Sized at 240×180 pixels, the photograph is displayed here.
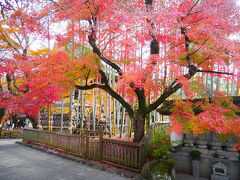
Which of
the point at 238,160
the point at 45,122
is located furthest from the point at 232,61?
the point at 45,122

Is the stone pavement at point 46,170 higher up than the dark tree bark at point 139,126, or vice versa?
the dark tree bark at point 139,126

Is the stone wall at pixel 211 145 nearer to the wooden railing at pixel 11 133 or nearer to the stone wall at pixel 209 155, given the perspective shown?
the stone wall at pixel 209 155

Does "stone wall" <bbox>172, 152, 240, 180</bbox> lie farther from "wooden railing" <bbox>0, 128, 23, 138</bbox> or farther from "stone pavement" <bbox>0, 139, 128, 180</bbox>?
"wooden railing" <bbox>0, 128, 23, 138</bbox>

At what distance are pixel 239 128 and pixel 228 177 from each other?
1777 millimetres

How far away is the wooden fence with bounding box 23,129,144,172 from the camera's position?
5.78 metres

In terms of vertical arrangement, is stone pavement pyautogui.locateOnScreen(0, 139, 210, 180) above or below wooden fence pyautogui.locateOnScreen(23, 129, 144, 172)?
below

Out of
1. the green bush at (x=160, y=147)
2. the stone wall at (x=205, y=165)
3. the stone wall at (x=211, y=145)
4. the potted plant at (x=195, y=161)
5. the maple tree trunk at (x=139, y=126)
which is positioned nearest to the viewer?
the stone wall at (x=205, y=165)

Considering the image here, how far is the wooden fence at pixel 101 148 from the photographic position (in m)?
5.78

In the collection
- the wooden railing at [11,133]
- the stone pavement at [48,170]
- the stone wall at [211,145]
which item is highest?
the stone wall at [211,145]

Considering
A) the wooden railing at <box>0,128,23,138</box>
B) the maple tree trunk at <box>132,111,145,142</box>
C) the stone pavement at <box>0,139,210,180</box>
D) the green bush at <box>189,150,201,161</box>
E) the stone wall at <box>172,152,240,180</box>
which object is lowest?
the wooden railing at <box>0,128,23,138</box>

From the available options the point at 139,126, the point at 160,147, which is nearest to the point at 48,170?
the point at 139,126

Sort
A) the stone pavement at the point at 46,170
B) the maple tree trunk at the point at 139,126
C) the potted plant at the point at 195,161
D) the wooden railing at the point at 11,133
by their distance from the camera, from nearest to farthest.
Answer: the stone pavement at the point at 46,170
the potted plant at the point at 195,161
the maple tree trunk at the point at 139,126
the wooden railing at the point at 11,133

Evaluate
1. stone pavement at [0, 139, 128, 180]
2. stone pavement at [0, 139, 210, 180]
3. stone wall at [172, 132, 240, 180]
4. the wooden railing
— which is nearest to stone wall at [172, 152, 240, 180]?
stone wall at [172, 132, 240, 180]

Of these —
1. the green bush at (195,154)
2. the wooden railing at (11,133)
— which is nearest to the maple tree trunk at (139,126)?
the green bush at (195,154)
